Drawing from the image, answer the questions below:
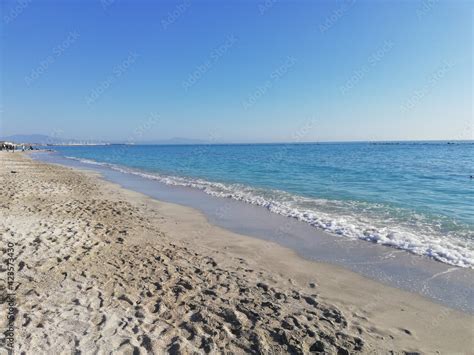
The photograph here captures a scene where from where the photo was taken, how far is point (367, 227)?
997 centimetres

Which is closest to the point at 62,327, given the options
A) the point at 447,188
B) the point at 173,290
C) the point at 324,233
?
the point at 173,290

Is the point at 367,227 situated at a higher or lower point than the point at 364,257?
higher

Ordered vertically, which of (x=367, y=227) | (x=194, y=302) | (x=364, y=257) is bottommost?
(x=364, y=257)

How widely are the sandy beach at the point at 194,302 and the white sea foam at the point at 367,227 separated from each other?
2.73 meters

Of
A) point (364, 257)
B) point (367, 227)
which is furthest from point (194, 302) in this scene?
point (367, 227)

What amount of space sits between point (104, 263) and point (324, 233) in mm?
6590

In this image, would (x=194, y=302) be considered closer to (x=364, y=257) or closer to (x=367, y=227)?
(x=364, y=257)

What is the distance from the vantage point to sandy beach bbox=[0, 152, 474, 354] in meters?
3.99

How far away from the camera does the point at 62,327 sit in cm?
406

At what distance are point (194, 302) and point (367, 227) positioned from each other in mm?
7192

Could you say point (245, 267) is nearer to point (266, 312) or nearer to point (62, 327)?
point (266, 312)

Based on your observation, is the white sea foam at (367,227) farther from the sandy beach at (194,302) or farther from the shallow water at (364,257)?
the sandy beach at (194,302)

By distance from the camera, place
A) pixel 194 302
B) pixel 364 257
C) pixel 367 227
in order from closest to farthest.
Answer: pixel 194 302 → pixel 364 257 → pixel 367 227

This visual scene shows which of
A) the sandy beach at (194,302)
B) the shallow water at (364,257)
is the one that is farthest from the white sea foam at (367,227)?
the sandy beach at (194,302)
